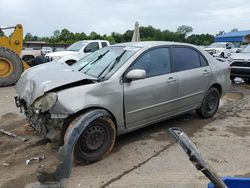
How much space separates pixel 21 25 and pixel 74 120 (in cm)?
966

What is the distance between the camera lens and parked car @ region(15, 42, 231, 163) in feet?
15.3

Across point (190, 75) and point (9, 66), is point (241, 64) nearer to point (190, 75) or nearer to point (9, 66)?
point (190, 75)

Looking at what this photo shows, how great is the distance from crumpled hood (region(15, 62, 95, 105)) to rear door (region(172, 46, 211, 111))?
1.88 m

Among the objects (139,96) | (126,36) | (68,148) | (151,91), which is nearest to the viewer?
(68,148)

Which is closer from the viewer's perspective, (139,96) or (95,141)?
(95,141)

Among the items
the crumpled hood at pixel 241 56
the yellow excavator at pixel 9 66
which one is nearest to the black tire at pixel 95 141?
the yellow excavator at pixel 9 66

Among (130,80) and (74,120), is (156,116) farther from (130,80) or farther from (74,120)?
(74,120)

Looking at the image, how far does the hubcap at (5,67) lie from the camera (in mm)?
12297

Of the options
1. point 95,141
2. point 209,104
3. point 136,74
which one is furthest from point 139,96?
point 209,104

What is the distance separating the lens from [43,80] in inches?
198

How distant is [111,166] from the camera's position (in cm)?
469

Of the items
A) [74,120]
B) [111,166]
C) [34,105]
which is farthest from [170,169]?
[34,105]

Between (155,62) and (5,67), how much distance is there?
812 cm

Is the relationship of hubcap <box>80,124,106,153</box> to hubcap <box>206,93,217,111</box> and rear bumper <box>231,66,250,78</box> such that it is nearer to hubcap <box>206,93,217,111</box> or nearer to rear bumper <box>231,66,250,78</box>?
hubcap <box>206,93,217,111</box>
